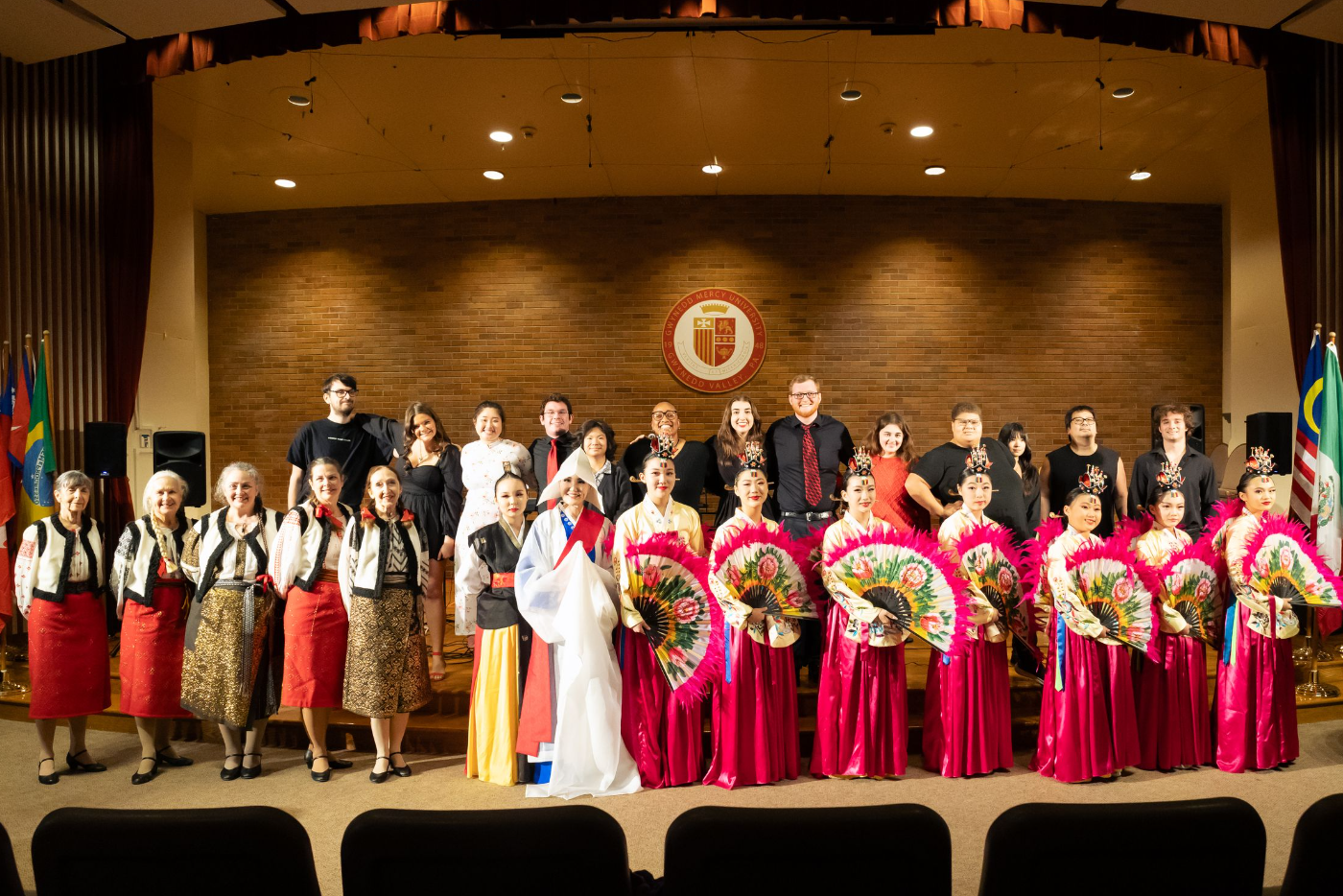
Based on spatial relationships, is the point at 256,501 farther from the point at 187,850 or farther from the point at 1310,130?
the point at 1310,130

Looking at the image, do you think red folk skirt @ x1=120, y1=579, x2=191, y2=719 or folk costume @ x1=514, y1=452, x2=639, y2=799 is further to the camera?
red folk skirt @ x1=120, y1=579, x2=191, y2=719

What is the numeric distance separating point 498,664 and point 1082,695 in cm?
264

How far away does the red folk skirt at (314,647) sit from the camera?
12.9 ft

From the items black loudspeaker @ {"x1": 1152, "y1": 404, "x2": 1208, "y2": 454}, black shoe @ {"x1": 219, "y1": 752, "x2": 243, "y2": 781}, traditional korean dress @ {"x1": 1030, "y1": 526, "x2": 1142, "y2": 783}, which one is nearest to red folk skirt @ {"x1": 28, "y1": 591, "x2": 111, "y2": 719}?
black shoe @ {"x1": 219, "y1": 752, "x2": 243, "y2": 781}

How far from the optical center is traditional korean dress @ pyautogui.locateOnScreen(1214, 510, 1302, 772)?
3986 millimetres

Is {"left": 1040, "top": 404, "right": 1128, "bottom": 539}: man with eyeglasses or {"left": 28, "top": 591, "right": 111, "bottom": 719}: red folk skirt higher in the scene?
{"left": 1040, "top": 404, "right": 1128, "bottom": 539}: man with eyeglasses

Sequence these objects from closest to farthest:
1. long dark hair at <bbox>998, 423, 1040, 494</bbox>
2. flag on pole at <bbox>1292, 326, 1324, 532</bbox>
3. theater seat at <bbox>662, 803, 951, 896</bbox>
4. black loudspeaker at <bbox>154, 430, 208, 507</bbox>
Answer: theater seat at <bbox>662, 803, 951, 896</bbox> → flag on pole at <bbox>1292, 326, 1324, 532</bbox> → long dark hair at <bbox>998, 423, 1040, 494</bbox> → black loudspeaker at <bbox>154, 430, 208, 507</bbox>

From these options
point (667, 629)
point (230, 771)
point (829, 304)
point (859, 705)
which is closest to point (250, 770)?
point (230, 771)

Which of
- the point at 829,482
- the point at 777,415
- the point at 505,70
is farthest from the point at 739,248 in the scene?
the point at 829,482

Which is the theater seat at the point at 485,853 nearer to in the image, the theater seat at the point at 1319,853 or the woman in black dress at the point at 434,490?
the theater seat at the point at 1319,853

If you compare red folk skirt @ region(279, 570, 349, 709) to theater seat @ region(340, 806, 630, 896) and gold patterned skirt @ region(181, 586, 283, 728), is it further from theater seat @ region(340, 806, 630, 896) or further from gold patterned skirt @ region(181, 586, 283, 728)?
theater seat @ region(340, 806, 630, 896)

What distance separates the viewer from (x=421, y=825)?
135 centimetres

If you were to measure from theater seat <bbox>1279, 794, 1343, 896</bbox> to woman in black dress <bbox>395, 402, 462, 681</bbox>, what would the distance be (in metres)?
4.17

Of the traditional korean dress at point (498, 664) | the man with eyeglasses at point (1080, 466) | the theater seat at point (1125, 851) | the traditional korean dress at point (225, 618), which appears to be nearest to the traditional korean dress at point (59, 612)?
the traditional korean dress at point (225, 618)
